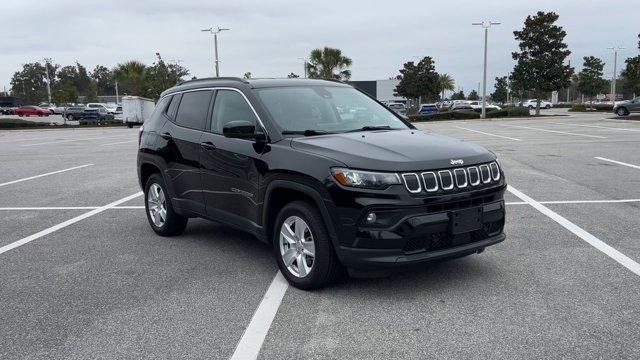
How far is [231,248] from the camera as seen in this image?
19.6 feet

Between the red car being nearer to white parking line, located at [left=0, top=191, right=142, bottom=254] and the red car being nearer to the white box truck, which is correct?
the white box truck

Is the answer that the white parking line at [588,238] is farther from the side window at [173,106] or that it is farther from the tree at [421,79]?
the tree at [421,79]

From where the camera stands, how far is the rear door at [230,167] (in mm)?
4957

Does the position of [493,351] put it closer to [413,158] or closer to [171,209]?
A: [413,158]

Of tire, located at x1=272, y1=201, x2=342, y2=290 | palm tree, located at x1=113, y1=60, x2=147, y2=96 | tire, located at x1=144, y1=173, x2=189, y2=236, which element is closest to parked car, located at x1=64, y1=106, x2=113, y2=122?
palm tree, located at x1=113, y1=60, x2=147, y2=96

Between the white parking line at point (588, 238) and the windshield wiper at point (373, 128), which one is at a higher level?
the windshield wiper at point (373, 128)

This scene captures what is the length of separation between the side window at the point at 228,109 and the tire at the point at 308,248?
1.03m

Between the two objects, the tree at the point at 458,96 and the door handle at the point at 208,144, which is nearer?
the door handle at the point at 208,144

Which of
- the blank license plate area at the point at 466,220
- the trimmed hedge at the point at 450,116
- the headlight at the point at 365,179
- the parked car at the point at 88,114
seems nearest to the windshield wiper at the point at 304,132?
the headlight at the point at 365,179

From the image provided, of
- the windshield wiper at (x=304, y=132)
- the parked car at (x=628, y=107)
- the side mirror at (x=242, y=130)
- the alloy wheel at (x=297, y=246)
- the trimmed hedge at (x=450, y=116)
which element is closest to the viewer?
the alloy wheel at (x=297, y=246)

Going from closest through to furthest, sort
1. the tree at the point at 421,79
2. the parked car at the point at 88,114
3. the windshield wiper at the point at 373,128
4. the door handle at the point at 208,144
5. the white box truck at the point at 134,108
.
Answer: the windshield wiper at the point at 373,128 < the door handle at the point at 208,144 < the white box truck at the point at 134,108 < the parked car at the point at 88,114 < the tree at the point at 421,79

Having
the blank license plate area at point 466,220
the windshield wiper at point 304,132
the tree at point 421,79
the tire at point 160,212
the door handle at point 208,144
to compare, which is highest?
the tree at point 421,79

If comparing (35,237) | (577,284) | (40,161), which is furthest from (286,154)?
(40,161)

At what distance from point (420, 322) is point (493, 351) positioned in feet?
1.90
